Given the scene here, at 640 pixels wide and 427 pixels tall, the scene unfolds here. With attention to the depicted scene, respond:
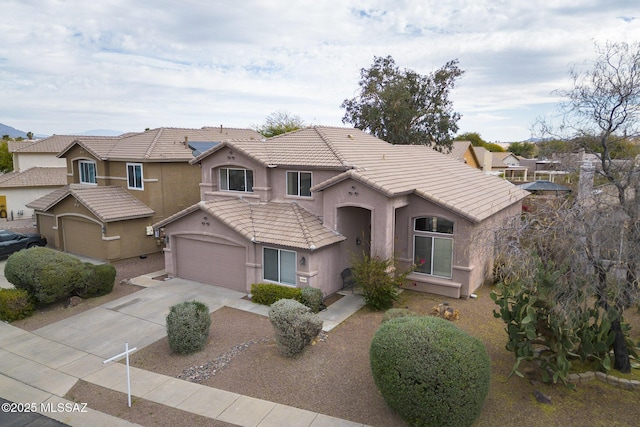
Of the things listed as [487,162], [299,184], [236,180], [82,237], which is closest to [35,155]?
[82,237]

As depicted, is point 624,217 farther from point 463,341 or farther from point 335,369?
point 335,369

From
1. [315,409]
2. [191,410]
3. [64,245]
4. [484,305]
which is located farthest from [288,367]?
[64,245]

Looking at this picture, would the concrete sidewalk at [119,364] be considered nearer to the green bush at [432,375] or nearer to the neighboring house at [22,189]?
the green bush at [432,375]

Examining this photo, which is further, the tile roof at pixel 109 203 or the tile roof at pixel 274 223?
the tile roof at pixel 109 203

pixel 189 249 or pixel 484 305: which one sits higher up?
pixel 189 249

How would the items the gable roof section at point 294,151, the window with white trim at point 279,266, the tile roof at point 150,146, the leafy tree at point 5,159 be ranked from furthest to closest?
the leafy tree at point 5,159
the tile roof at point 150,146
the gable roof section at point 294,151
the window with white trim at point 279,266

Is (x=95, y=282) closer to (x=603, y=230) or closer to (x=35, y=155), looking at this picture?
(x=603, y=230)

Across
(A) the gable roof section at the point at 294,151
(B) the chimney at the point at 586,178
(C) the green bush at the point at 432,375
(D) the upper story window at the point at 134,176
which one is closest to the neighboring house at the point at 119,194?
(D) the upper story window at the point at 134,176
